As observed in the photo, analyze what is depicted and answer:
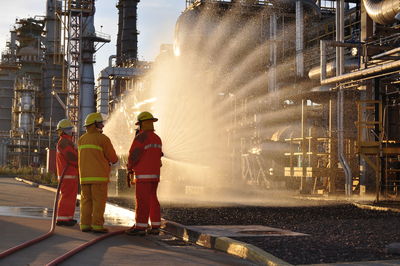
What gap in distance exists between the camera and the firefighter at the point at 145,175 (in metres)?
9.09

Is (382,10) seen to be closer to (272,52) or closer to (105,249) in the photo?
(272,52)

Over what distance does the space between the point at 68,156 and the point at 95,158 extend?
3.21 feet

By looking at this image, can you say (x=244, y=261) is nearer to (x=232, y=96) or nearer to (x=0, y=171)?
(x=232, y=96)

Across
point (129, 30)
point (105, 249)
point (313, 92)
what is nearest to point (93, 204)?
point (105, 249)

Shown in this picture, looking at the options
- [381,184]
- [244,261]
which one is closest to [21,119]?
[381,184]

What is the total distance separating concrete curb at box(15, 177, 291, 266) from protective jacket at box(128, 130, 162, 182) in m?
0.89

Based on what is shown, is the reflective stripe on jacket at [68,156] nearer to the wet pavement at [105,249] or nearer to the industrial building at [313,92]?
the wet pavement at [105,249]

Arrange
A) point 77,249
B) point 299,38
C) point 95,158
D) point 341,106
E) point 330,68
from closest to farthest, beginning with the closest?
point 77,249
point 95,158
point 341,106
point 330,68
point 299,38

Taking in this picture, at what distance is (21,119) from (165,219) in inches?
2136

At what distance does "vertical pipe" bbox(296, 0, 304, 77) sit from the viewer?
24812mm

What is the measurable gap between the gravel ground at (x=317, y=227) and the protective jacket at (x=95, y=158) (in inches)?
67.2

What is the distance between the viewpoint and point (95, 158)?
9.32 metres

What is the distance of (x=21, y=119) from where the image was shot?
62.2 m

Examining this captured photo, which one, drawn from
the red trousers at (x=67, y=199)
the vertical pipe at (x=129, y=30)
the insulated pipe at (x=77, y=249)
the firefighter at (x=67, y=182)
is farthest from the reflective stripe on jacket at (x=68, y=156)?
the vertical pipe at (x=129, y=30)
